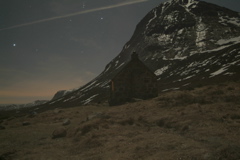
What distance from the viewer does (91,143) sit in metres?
11.2

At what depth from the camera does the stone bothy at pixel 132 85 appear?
3262 centimetres

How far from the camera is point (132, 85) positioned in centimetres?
3309

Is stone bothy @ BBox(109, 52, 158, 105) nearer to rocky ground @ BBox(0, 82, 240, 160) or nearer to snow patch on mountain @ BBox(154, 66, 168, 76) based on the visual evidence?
rocky ground @ BBox(0, 82, 240, 160)

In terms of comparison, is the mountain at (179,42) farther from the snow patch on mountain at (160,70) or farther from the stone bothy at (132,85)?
the stone bothy at (132,85)

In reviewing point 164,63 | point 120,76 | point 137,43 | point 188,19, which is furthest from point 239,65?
point 137,43

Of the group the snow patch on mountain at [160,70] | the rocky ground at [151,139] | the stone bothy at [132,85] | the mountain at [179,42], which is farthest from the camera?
the snow patch on mountain at [160,70]

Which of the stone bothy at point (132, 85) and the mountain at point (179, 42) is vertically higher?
the mountain at point (179, 42)

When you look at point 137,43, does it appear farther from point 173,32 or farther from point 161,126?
point 161,126

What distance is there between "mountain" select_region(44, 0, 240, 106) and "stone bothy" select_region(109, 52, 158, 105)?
4058 centimetres

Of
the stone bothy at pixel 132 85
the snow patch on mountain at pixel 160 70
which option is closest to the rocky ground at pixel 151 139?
the stone bothy at pixel 132 85

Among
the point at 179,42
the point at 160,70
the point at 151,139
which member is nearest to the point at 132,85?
the point at 151,139

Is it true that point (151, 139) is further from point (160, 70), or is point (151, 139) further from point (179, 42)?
point (179, 42)

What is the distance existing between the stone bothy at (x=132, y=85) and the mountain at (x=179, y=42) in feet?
133

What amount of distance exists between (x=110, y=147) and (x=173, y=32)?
132 metres
